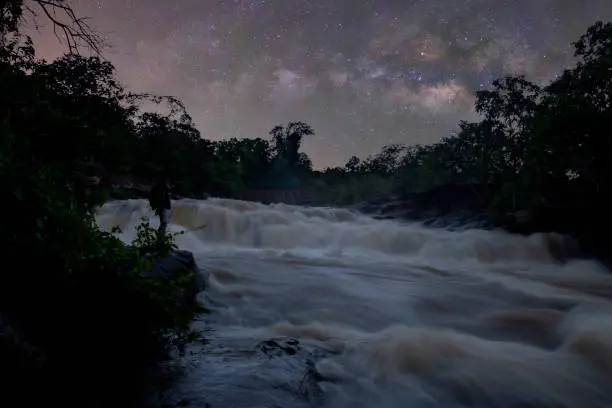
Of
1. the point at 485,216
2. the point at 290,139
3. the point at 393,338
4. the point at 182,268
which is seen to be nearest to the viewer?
the point at 393,338

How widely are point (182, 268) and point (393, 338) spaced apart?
2.54 m

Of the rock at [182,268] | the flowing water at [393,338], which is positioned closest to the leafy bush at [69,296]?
the flowing water at [393,338]

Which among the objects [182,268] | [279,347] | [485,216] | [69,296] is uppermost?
[485,216]

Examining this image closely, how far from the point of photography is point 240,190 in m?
42.0

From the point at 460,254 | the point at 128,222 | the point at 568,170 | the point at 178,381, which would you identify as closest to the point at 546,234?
the point at 568,170

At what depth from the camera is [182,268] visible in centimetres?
512

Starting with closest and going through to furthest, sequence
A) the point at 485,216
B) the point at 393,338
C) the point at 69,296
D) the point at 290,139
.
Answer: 1. the point at 69,296
2. the point at 393,338
3. the point at 485,216
4. the point at 290,139

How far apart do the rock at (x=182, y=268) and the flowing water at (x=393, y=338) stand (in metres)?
0.23

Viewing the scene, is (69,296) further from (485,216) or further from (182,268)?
(485,216)

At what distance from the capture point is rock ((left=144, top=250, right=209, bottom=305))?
501cm

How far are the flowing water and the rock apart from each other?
0.23 m

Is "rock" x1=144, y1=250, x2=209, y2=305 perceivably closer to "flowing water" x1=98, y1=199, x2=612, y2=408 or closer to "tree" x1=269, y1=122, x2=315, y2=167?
"flowing water" x1=98, y1=199, x2=612, y2=408

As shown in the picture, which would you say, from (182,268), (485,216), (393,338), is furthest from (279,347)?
(485,216)

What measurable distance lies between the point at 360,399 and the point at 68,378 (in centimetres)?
206
